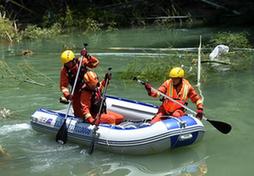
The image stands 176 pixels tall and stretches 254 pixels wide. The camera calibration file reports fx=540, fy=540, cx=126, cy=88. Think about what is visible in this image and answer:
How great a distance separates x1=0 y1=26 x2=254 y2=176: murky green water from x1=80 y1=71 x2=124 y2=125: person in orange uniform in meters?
0.52

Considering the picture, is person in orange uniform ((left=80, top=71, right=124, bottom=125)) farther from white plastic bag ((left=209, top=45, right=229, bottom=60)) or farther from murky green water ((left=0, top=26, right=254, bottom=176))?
white plastic bag ((left=209, top=45, right=229, bottom=60))

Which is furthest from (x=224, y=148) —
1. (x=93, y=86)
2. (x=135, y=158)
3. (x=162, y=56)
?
(x=162, y=56)

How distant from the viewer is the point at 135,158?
7.76m

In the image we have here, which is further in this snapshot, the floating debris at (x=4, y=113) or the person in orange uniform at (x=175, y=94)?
the floating debris at (x=4, y=113)

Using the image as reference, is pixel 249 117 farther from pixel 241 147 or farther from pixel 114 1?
pixel 114 1

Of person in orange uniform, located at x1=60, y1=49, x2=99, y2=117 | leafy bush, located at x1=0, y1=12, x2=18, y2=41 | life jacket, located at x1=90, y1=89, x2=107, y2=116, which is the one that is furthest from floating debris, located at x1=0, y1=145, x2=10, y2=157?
leafy bush, located at x1=0, y1=12, x2=18, y2=41

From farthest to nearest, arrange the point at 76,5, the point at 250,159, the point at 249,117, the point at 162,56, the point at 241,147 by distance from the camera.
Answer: the point at 76,5
the point at 162,56
the point at 249,117
the point at 241,147
the point at 250,159

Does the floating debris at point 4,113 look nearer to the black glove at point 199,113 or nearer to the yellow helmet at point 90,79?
the yellow helmet at point 90,79

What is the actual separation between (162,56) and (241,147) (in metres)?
6.95

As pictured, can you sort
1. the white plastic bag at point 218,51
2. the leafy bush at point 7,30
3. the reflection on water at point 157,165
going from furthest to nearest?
the leafy bush at point 7,30 → the white plastic bag at point 218,51 → the reflection on water at point 157,165

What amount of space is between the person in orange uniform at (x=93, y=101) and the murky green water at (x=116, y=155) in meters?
0.52

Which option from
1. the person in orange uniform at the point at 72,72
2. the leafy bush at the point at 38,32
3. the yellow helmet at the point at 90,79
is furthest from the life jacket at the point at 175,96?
the leafy bush at the point at 38,32

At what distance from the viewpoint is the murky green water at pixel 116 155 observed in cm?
739

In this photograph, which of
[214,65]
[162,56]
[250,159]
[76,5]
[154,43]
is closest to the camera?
[250,159]
